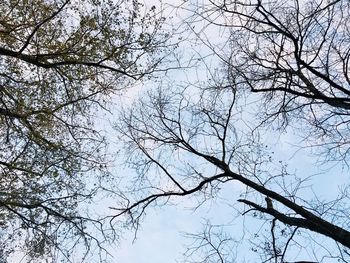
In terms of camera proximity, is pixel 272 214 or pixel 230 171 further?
pixel 230 171

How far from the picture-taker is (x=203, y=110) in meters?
9.44

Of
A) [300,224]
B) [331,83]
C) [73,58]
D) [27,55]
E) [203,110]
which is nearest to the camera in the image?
[331,83]

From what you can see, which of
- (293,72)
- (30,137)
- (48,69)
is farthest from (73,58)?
(293,72)

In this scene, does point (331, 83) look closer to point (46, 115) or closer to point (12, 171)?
point (46, 115)

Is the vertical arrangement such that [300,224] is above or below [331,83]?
below

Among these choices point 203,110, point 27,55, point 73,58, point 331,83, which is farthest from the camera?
point 203,110

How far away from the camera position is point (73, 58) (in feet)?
28.9

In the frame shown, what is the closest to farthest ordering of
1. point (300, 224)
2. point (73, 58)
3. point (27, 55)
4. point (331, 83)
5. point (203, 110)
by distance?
point (331, 83)
point (300, 224)
point (27, 55)
point (73, 58)
point (203, 110)

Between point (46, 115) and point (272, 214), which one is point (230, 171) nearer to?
point (272, 214)

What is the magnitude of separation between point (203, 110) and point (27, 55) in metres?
3.51

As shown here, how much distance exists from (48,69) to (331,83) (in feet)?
17.1

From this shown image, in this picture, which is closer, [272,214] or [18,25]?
[272,214]

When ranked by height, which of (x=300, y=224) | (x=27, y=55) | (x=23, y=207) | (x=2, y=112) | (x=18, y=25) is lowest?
(x=300, y=224)

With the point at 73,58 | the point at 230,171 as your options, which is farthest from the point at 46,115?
the point at 230,171
